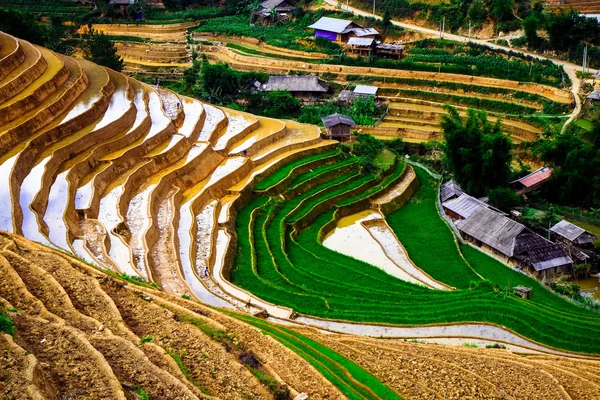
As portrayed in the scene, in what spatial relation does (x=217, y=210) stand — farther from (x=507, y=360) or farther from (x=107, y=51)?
(x=107, y=51)

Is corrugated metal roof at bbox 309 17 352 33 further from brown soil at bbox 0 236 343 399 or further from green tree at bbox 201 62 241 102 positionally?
brown soil at bbox 0 236 343 399

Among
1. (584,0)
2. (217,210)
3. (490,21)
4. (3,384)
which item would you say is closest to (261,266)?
(217,210)

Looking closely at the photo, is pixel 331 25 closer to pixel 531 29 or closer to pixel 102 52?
pixel 531 29

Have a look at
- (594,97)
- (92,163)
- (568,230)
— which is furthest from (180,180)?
(594,97)

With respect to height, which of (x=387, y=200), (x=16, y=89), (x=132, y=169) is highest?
(x=16, y=89)

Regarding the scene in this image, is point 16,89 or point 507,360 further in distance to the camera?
point 16,89

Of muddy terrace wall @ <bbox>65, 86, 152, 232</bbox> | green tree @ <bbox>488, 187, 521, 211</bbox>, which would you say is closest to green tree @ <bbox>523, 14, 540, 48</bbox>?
green tree @ <bbox>488, 187, 521, 211</bbox>

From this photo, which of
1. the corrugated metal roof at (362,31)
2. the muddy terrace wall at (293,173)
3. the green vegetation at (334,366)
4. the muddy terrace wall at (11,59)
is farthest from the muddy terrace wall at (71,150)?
the corrugated metal roof at (362,31)
